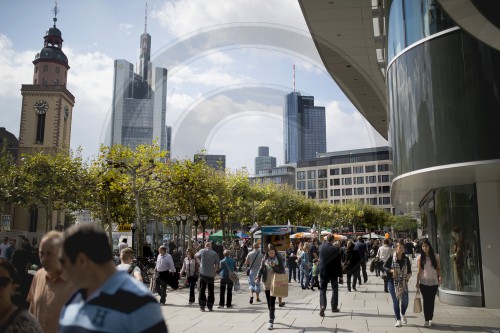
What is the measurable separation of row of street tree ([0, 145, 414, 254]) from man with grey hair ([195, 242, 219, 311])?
8.85 metres

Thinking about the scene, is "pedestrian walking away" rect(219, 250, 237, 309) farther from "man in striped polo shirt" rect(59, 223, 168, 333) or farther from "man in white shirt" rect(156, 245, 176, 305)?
"man in striped polo shirt" rect(59, 223, 168, 333)

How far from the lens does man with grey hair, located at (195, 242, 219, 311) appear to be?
514 inches

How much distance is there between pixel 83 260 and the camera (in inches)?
103

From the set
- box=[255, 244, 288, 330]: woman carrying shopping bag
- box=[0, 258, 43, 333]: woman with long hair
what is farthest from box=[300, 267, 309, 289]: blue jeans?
box=[0, 258, 43, 333]: woman with long hair

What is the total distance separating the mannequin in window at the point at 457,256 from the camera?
13.7 metres

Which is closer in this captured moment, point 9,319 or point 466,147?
point 9,319

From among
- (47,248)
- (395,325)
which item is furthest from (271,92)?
(47,248)

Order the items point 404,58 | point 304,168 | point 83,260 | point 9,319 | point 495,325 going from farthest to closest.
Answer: point 304,168, point 404,58, point 495,325, point 9,319, point 83,260

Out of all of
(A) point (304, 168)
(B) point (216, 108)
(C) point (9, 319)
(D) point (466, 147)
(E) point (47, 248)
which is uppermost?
(A) point (304, 168)

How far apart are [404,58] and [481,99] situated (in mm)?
2991

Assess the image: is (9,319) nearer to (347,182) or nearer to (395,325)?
(395,325)

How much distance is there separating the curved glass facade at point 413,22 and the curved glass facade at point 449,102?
1.14 feet

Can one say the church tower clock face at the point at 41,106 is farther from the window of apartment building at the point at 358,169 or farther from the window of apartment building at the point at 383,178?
the window of apartment building at the point at 383,178

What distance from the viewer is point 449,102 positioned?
12047 millimetres
